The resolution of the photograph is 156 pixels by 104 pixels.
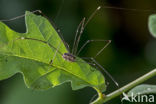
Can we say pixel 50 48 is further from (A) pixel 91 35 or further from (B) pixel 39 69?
(A) pixel 91 35

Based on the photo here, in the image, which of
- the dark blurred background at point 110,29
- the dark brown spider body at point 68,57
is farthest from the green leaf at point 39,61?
the dark blurred background at point 110,29

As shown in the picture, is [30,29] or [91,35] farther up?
[30,29]

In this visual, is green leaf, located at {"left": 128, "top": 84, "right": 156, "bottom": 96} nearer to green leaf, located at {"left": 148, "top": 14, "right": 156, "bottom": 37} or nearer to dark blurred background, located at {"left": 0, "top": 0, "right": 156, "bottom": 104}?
green leaf, located at {"left": 148, "top": 14, "right": 156, "bottom": 37}

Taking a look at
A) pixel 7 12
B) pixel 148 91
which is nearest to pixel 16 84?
pixel 7 12

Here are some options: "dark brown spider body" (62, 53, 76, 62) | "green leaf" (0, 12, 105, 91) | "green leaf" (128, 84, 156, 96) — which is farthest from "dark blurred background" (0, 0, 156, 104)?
"green leaf" (128, 84, 156, 96)

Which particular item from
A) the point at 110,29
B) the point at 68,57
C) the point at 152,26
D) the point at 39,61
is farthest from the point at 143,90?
the point at 110,29
